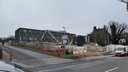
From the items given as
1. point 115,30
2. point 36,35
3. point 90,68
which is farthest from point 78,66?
point 36,35

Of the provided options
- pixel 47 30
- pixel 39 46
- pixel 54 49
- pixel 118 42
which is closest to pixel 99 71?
pixel 54 49

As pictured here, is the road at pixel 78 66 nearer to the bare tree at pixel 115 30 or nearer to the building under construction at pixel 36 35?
the bare tree at pixel 115 30

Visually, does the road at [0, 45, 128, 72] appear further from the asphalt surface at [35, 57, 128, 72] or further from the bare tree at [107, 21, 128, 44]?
the bare tree at [107, 21, 128, 44]

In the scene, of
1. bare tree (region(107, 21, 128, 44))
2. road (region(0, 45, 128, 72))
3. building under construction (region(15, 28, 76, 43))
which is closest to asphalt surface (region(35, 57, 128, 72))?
road (region(0, 45, 128, 72))

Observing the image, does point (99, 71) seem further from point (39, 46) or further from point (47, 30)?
point (47, 30)

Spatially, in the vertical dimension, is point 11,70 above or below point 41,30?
below

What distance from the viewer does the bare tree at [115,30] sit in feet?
422

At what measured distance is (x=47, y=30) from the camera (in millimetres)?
140750

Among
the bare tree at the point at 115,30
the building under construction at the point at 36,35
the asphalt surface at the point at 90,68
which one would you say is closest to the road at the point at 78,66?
the asphalt surface at the point at 90,68

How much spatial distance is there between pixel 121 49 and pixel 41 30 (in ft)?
253

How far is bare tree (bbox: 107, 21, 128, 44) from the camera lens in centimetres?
12862

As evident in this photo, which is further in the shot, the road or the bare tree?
the bare tree

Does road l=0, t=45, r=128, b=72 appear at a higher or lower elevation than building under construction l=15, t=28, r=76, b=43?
lower

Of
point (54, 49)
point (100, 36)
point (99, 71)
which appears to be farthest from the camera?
point (100, 36)
